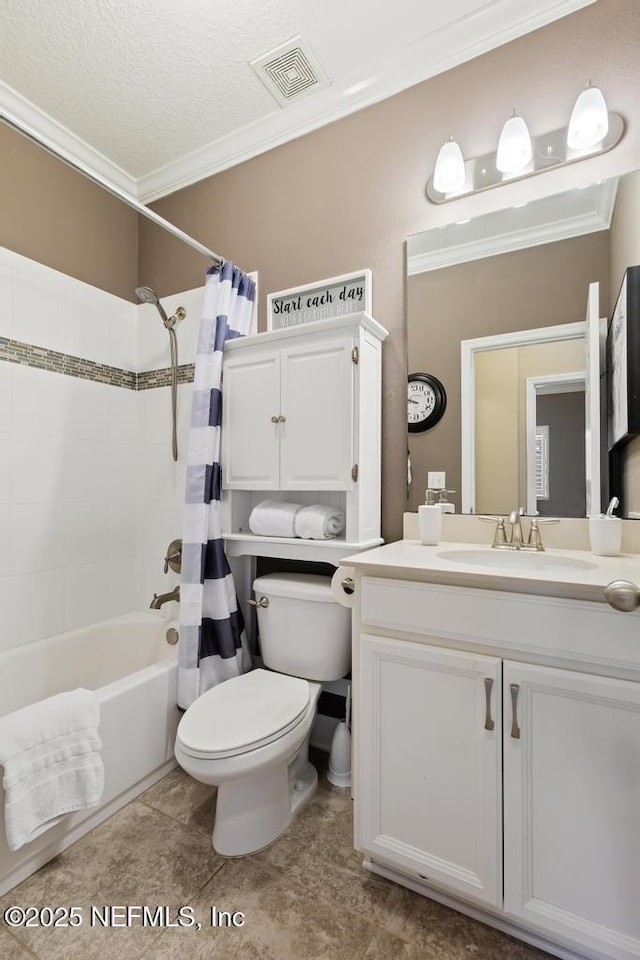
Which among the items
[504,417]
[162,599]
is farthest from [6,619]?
[504,417]

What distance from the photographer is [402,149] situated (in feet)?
5.74

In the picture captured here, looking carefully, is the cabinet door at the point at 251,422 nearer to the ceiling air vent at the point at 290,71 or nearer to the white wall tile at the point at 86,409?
the white wall tile at the point at 86,409

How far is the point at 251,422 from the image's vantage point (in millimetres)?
1809

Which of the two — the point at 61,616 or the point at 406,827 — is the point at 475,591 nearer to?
the point at 406,827

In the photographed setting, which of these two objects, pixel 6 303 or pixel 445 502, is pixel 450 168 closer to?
pixel 445 502

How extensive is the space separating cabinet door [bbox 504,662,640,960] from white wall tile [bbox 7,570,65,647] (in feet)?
6.11

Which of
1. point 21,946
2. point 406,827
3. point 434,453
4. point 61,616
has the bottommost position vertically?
point 21,946

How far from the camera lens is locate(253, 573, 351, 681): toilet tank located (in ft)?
5.37

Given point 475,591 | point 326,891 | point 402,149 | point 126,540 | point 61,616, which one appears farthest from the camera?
point 126,540

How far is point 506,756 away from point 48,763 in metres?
1.20

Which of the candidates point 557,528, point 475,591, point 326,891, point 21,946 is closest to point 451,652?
point 475,591

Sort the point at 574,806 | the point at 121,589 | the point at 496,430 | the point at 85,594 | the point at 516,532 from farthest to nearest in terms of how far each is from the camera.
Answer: the point at 121,589
the point at 85,594
the point at 496,430
the point at 516,532
the point at 574,806

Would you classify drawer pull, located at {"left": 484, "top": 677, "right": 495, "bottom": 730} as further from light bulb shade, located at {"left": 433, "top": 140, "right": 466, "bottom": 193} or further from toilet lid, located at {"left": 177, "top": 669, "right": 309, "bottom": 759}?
light bulb shade, located at {"left": 433, "top": 140, "right": 466, "bottom": 193}

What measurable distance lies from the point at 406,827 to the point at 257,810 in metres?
0.48
